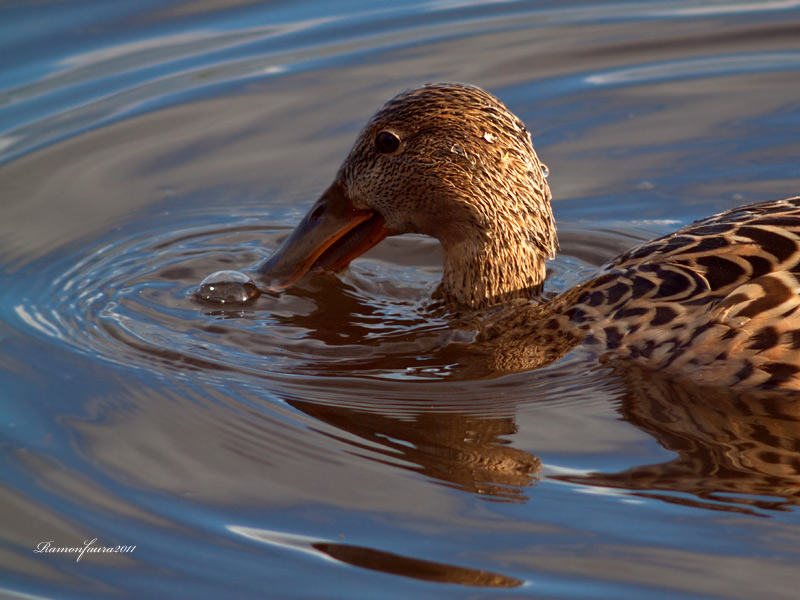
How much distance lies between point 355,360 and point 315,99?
12.2 feet

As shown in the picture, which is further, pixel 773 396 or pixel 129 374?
pixel 129 374

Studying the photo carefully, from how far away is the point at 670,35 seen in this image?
978cm

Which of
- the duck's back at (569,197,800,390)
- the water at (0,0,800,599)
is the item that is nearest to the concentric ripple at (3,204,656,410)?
the water at (0,0,800,599)

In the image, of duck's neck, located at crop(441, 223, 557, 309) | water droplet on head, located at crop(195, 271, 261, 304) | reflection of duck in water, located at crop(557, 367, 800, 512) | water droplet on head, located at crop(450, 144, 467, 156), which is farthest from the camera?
water droplet on head, located at crop(195, 271, 261, 304)

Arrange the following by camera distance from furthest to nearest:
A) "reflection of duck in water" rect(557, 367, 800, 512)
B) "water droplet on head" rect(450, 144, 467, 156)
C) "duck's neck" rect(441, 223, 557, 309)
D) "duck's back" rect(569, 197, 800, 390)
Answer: "duck's neck" rect(441, 223, 557, 309) < "water droplet on head" rect(450, 144, 467, 156) < "duck's back" rect(569, 197, 800, 390) < "reflection of duck in water" rect(557, 367, 800, 512)

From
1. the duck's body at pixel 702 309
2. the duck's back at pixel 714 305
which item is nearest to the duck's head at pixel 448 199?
the duck's body at pixel 702 309

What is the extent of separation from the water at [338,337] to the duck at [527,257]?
0.17 m

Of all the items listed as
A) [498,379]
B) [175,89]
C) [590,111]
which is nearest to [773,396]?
[498,379]

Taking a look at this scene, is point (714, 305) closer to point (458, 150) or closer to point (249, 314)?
point (458, 150)

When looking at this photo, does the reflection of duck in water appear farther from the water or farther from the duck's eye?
the duck's eye

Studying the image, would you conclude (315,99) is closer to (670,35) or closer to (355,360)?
(670,35)

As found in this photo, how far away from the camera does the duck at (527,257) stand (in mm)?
5016

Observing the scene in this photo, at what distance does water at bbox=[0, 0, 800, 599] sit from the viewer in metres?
4.20

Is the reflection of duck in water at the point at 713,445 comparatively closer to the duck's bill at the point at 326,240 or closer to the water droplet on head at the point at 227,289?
the duck's bill at the point at 326,240
